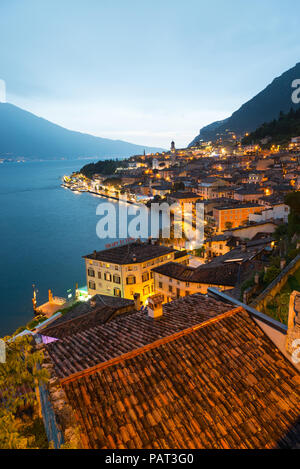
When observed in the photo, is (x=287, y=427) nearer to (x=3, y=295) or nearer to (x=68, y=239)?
(x=3, y=295)

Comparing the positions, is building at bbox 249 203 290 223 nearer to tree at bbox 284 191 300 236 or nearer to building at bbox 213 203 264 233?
building at bbox 213 203 264 233

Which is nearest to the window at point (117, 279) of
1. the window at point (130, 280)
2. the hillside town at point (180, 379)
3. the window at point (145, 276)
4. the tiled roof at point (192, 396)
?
the window at point (130, 280)

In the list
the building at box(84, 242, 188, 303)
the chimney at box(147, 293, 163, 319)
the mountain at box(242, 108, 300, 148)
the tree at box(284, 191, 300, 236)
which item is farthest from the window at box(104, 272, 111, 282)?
the mountain at box(242, 108, 300, 148)

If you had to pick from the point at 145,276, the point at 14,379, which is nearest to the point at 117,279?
the point at 145,276

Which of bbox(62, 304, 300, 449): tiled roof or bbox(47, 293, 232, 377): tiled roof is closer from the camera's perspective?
bbox(62, 304, 300, 449): tiled roof

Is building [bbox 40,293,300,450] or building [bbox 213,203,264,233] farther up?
building [bbox 40,293,300,450]

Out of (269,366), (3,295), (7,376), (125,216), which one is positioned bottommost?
(3,295)

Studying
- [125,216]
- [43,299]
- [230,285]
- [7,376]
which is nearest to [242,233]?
[230,285]
